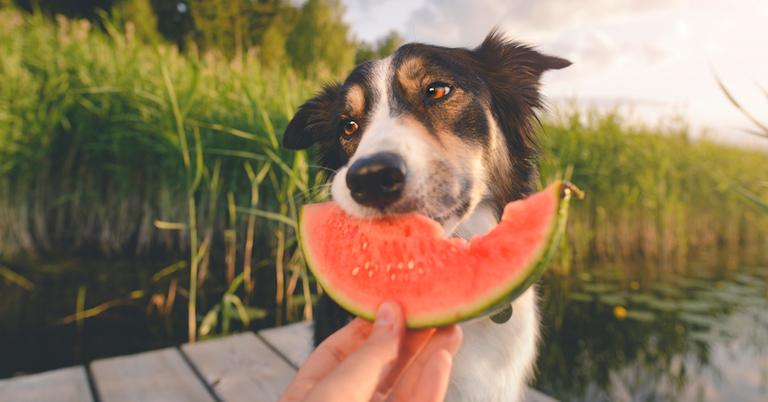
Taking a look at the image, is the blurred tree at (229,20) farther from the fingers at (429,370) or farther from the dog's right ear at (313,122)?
the fingers at (429,370)

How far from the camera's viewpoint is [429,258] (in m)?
1.29

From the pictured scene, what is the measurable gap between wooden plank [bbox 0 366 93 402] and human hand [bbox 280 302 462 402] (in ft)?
5.62

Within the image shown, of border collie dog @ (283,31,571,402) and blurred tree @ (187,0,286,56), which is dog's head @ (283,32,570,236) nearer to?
border collie dog @ (283,31,571,402)

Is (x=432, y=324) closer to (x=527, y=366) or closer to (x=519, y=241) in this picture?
(x=519, y=241)

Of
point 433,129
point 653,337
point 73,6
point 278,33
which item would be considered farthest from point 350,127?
point 73,6

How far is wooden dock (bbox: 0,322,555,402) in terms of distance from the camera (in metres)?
2.27

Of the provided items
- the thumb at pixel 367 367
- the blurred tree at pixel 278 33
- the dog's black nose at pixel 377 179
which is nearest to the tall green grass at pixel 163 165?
the dog's black nose at pixel 377 179

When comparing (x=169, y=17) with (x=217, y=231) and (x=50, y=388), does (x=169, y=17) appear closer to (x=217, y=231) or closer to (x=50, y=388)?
(x=217, y=231)

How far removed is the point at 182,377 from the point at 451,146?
1.82 meters

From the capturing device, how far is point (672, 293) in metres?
5.80

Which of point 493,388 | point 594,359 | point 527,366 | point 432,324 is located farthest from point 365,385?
point 594,359

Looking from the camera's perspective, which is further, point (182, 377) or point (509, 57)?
point (182, 377)

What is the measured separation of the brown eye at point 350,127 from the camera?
2158 mm

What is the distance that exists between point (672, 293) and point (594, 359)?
7.70 ft
